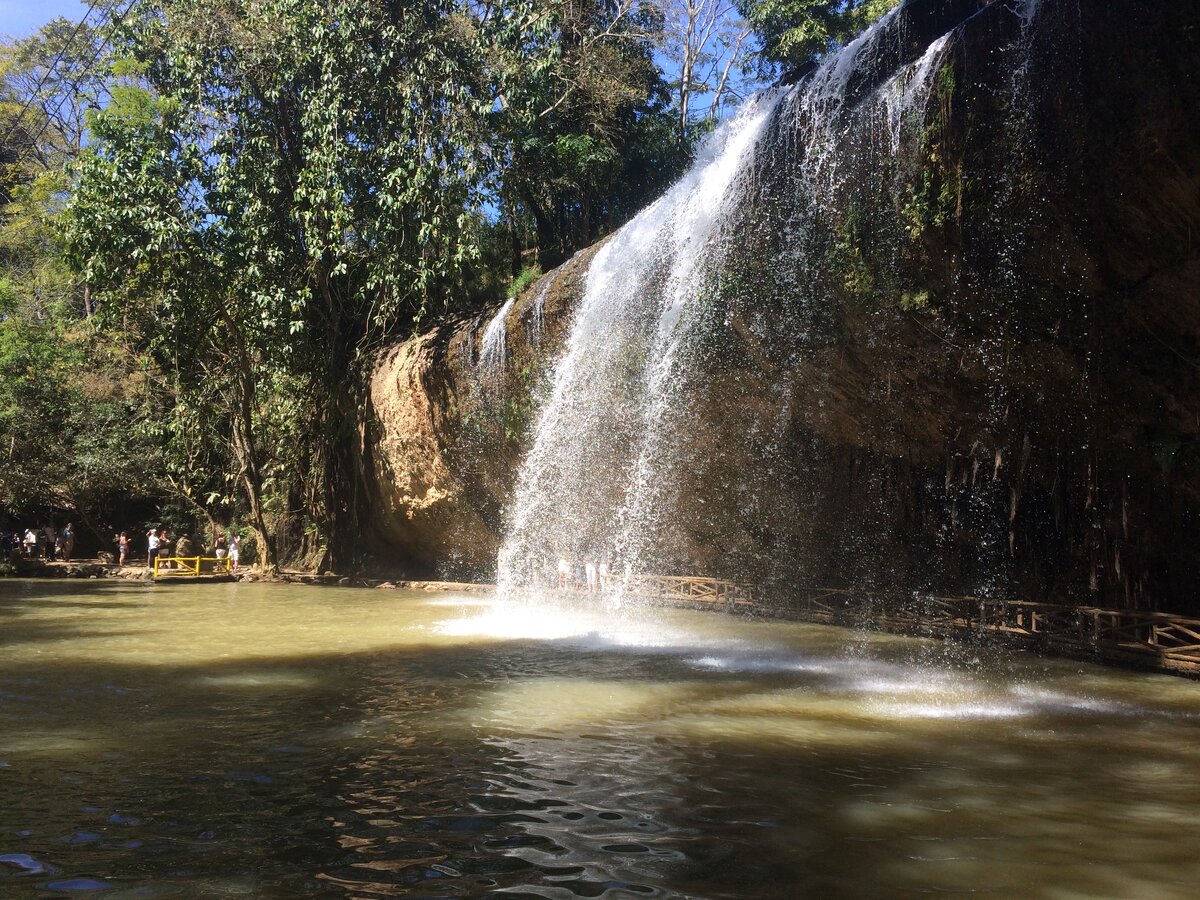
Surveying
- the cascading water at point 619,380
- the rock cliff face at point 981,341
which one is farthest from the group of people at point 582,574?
the rock cliff face at point 981,341

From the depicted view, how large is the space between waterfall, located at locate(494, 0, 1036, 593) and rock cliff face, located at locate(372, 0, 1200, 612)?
8 centimetres

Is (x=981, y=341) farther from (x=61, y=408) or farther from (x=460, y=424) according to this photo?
(x=61, y=408)

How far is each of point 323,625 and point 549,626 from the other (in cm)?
339

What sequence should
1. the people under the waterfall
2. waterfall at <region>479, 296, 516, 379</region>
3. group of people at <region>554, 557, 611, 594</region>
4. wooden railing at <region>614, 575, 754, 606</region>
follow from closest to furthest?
wooden railing at <region>614, 575, 754, 606</region> → waterfall at <region>479, 296, 516, 379</region> → group of people at <region>554, 557, 611, 594</region> → the people under the waterfall

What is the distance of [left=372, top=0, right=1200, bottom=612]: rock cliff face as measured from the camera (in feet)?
34.6

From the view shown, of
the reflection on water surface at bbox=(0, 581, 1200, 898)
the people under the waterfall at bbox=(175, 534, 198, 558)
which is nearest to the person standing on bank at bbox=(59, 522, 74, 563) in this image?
the people under the waterfall at bbox=(175, 534, 198, 558)

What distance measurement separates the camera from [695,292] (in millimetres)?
15383

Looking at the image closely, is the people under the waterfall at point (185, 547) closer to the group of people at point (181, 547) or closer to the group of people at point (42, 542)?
the group of people at point (181, 547)

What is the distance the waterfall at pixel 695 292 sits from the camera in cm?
1277

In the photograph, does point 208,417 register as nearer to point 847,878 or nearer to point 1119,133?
point 1119,133

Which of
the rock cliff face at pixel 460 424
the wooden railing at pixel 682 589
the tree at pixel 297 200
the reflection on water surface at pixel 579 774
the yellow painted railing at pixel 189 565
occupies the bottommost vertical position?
the reflection on water surface at pixel 579 774

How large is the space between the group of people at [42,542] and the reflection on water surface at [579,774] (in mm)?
19968

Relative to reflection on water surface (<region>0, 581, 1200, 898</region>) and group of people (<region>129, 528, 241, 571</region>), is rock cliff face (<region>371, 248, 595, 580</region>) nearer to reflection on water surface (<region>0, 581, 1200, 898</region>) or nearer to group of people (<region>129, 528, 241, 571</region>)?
group of people (<region>129, 528, 241, 571</region>)

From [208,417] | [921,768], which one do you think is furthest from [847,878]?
[208,417]
